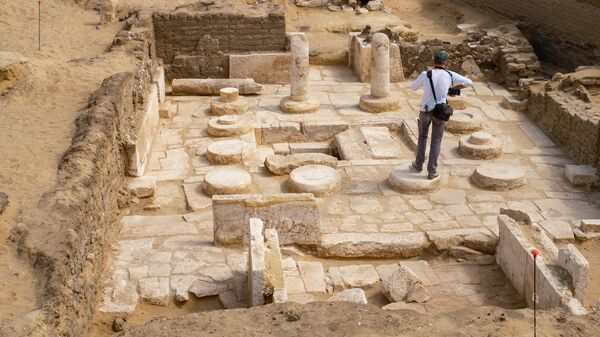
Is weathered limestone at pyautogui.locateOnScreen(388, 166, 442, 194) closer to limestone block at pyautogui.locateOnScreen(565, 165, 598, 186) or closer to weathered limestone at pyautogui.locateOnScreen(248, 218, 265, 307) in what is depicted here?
limestone block at pyautogui.locateOnScreen(565, 165, 598, 186)

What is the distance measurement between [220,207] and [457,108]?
6.34 meters

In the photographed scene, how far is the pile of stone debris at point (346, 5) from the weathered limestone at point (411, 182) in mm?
10268

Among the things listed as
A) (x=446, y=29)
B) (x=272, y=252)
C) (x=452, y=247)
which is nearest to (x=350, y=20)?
(x=446, y=29)

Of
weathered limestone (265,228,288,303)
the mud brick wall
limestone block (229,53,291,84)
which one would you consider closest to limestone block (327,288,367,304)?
weathered limestone (265,228,288,303)

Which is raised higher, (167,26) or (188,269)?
(167,26)

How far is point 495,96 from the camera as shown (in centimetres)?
A: 1414

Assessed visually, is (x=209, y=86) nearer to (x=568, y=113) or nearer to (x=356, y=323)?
(x=568, y=113)

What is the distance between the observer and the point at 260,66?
14695 millimetres

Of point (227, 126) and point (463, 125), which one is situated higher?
point (463, 125)

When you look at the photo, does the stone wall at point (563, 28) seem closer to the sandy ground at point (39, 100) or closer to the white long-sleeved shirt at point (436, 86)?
the white long-sleeved shirt at point (436, 86)

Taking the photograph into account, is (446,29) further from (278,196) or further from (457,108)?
(278,196)

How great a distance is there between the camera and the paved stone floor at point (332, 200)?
7.86 m

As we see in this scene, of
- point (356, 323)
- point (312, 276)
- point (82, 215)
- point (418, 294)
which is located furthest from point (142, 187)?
point (356, 323)

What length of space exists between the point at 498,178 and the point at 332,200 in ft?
7.40
